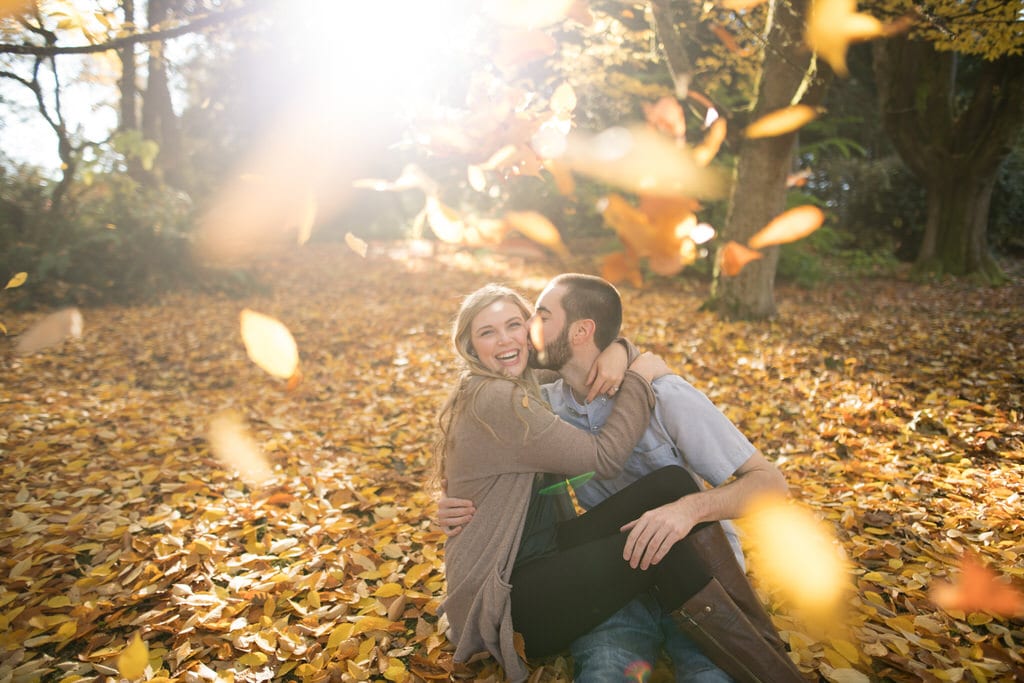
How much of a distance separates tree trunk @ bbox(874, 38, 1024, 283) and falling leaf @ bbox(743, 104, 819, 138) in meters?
4.22

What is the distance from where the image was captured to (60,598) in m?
2.78

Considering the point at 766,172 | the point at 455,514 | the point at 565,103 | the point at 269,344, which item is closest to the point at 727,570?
the point at 455,514

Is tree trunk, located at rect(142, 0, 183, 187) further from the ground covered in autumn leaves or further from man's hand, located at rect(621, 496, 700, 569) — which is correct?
man's hand, located at rect(621, 496, 700, 569)

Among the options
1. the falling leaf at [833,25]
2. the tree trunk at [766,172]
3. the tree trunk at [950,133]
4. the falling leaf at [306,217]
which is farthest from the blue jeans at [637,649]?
the falling leaf at [306,217]

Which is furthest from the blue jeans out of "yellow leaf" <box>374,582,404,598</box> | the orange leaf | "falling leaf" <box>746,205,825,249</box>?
the orange leaf

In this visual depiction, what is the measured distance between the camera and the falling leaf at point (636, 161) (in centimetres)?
1046

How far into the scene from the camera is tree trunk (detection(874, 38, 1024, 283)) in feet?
29.9

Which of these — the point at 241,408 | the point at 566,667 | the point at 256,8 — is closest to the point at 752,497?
the point at 566,667

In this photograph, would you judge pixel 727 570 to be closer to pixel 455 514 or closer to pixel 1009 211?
pixel 455 514

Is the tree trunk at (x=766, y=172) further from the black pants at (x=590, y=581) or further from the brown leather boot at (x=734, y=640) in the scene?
the brown leather boot at (x=734, y=640)

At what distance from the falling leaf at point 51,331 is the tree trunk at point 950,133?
1257cm

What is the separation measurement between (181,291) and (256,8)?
7770mm

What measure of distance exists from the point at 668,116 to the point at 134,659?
11.6 metres

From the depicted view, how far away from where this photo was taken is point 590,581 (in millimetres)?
2156
